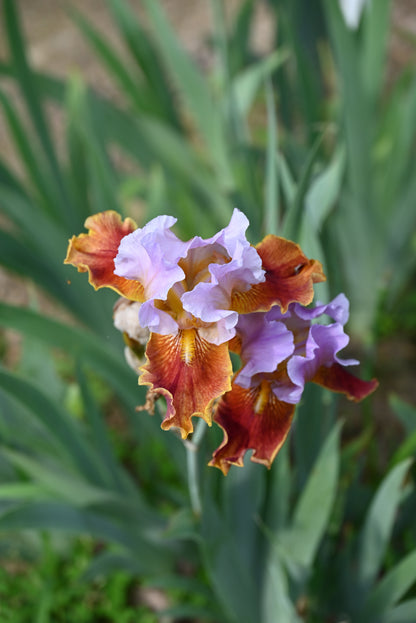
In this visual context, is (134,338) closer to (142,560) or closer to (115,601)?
(142,560)

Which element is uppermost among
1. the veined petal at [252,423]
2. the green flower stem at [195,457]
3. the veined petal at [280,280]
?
the veined petal at [280,280]

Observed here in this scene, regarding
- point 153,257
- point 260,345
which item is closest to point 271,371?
point 260,345

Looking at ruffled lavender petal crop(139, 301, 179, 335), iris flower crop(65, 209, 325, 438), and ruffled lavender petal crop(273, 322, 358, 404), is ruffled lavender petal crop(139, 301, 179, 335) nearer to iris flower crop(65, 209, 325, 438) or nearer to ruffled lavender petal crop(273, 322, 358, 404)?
iris flower crop(65, 209, 325, 438)

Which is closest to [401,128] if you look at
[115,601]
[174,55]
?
[174,55]

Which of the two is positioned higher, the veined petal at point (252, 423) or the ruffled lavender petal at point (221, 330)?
the ruffled lavender petal at point (221, 330)

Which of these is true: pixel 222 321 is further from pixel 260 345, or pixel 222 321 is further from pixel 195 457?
pixel 195 457

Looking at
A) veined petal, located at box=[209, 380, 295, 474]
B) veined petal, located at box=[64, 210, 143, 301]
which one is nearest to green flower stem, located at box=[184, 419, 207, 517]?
veined petal, located at box=[209, 380, 295, 474]

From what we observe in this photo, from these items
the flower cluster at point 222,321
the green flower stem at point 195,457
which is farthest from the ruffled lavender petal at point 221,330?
the green flower stem at point 195,457

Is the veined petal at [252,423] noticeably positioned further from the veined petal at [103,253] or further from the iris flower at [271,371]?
the veined petal at [103,253]
